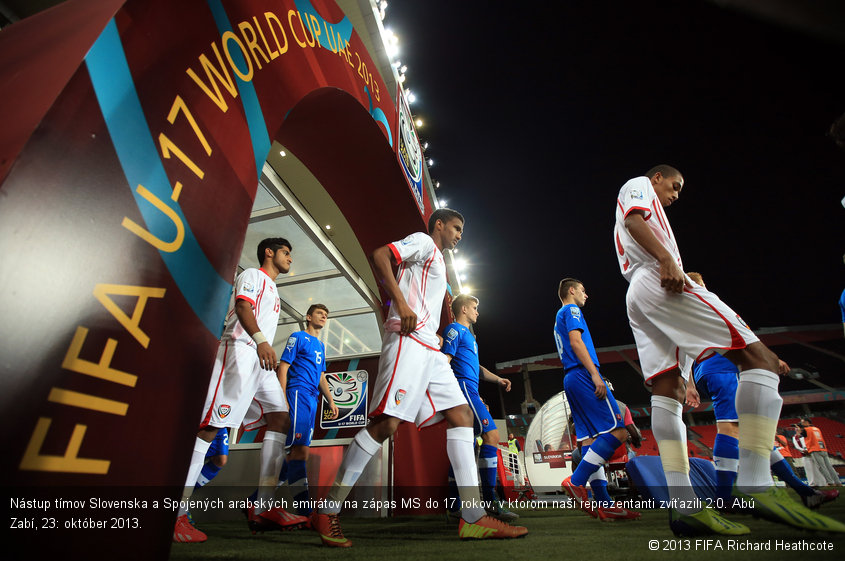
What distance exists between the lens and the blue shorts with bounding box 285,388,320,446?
140 inches

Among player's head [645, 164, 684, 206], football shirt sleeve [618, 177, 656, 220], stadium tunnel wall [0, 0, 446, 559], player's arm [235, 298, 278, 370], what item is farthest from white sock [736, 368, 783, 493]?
player's arm [235, 298, 278, 370]

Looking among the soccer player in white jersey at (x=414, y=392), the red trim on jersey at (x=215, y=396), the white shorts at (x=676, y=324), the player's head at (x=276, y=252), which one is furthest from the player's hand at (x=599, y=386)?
the red trim on jersey at (x=215, y=396)

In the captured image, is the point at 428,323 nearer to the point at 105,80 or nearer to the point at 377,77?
the point at 105,80

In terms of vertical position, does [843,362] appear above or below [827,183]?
below

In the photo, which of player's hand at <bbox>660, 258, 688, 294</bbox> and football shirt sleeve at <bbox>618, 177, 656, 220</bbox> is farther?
football shirt sleeve at <bbox>618, 177, 656, 220</bbox>

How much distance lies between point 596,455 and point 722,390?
111 centimetres

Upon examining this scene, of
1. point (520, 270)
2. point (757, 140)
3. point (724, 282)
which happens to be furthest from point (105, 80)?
point (724, 282)

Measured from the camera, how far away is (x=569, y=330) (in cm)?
331

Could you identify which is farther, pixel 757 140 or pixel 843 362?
pixel 843 362

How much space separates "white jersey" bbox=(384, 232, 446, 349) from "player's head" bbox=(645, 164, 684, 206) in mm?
1484

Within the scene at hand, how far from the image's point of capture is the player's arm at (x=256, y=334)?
203cm

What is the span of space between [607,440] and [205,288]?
315cm

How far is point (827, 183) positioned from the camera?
12.5 metres

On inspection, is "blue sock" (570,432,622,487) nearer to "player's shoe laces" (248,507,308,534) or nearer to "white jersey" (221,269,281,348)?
"player's shoe laces" (248,507,308,534)
